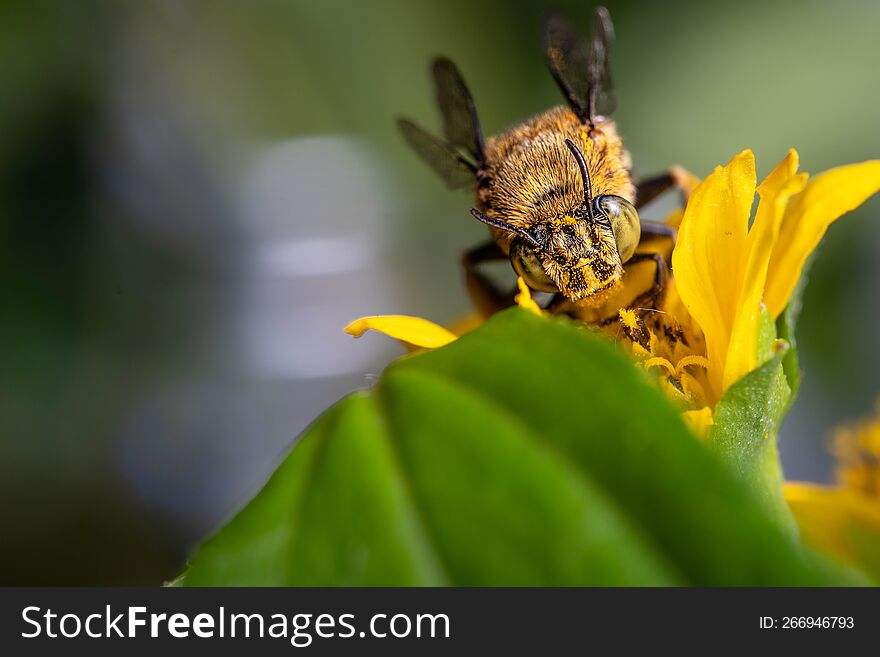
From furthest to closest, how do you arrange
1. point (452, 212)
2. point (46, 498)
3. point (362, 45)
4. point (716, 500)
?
1. point (452, 212)
2. point (362, 45)
3. point (46, 498)
4. point (716, 500)

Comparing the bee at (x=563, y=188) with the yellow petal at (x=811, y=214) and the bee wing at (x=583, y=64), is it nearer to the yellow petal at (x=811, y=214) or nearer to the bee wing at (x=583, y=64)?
the bee wing at (x=583, y=64)

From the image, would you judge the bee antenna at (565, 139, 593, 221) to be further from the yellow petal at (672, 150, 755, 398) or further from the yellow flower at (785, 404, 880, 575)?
the yellow flower at (785, 404, 880, 575)

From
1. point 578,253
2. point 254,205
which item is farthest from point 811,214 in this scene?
point 254,205

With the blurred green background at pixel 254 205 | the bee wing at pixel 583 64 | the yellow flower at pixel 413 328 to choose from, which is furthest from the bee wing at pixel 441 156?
the blurred green background at pixel 254 205

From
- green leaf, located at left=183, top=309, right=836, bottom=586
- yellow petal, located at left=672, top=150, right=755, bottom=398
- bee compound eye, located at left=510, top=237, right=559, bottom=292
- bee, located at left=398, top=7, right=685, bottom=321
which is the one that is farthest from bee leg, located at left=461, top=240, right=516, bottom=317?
green leaf, located at left=183, top=309, right=836, bottom=586

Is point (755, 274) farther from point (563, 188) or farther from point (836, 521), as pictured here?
point (836, 521)

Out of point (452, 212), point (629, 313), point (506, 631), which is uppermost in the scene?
point (452, 212)

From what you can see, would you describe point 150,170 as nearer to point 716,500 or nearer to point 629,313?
point 629,313

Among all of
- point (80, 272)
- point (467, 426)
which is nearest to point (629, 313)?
point (467, 426)
